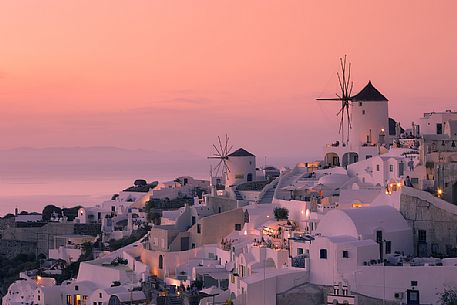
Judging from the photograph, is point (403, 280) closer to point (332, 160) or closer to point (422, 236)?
point (422, 236)

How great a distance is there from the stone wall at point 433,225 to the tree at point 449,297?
10.9 ft

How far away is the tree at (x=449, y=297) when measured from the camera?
1072 inches

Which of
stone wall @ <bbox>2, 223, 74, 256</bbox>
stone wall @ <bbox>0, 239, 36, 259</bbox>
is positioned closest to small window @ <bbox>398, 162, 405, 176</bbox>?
stone wall @ <bbox>2, 223, 74, 256</bbox>

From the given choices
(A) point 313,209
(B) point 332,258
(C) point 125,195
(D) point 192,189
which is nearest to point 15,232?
(C) point 125,195

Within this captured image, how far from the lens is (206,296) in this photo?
1259 inches

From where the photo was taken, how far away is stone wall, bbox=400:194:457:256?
102 feet

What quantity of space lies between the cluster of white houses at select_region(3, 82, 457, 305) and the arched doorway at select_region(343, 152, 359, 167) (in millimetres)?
61

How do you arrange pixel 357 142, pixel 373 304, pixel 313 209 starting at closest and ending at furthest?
pixel 373 304 → pixel 313 209 → pixel 357 142

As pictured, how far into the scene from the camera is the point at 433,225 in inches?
1235

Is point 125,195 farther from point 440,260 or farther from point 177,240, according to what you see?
point 440,260

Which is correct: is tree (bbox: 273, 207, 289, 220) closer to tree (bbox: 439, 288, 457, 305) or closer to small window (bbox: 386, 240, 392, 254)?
small window (bbox: 386, 240, 392, 254)

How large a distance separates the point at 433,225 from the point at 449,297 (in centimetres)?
412

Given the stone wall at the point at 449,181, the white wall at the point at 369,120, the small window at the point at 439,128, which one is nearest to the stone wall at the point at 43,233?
the white wall at the point at 369,120

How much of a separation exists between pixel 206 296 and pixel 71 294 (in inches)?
309
